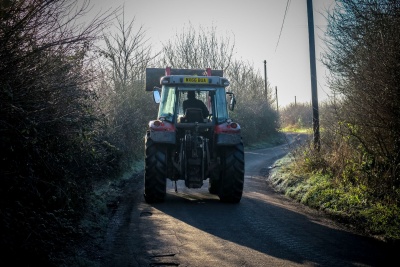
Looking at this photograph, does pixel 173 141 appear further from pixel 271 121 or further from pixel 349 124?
pixel 271 121

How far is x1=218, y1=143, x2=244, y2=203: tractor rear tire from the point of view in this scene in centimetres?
830

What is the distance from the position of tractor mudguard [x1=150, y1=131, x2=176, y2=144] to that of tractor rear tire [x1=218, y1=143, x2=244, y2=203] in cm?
120

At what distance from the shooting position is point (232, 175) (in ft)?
27.3

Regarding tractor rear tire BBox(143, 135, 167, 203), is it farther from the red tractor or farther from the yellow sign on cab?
the yellow sign on cab

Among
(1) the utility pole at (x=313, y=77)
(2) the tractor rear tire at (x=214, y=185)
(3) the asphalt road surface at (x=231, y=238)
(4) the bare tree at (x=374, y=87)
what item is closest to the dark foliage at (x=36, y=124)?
(3) the asphalt road surface at (x=231, y=238)

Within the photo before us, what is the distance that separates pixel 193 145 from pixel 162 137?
66 cm

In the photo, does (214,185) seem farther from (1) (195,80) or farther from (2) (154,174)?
(1) (195,80)

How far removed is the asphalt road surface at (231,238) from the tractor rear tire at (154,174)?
0.22m

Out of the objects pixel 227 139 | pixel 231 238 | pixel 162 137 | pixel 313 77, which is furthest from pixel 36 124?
pixel 313 77

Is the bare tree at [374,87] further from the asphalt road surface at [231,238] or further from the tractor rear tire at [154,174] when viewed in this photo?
the tractor rear tire at [154,174]

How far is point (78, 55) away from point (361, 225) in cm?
490

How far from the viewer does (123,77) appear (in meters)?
17.5

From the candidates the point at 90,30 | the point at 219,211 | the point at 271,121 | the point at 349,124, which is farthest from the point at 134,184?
the point at 271,121

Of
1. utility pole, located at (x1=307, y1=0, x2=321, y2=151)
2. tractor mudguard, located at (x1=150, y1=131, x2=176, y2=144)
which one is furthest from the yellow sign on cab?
utility pole, located at (x1=307, y1=0, x2=321, y2=151)
